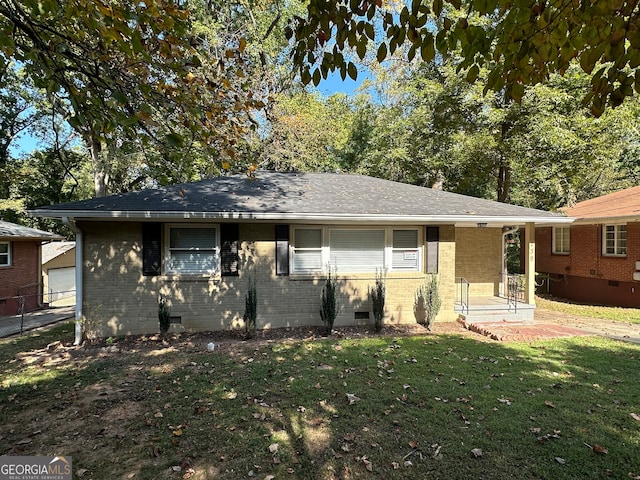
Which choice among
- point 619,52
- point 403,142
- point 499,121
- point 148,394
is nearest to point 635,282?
point 499,121

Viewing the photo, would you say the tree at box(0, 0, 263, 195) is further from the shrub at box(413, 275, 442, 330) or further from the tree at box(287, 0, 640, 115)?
the shrub at box(413, 275, 442, 330)

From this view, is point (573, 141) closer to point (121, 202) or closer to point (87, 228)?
point (121, 202)

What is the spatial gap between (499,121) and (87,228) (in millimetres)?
14952

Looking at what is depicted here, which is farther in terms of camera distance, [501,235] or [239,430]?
[501,235]

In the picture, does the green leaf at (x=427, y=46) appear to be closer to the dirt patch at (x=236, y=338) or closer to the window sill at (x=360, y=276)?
the dirt patch at (x=236, y=338)

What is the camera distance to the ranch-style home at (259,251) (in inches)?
319

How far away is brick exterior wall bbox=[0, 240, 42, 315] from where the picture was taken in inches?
591

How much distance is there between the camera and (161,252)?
834 centimetres

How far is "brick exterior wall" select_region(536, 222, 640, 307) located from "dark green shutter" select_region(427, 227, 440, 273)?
7.85 m

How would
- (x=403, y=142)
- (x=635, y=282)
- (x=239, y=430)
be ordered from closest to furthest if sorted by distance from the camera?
(x=239, y=430) < (x=635, y=282) < (x=403, y=142)

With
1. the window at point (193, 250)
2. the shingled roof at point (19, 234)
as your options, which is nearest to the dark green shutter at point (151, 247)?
the window at point (193, 250)

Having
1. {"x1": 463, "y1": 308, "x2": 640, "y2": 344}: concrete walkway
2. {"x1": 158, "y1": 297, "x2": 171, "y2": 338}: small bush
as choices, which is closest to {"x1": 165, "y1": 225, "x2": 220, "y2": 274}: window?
{"x1": 158, "y1": 297, "x2": 171, "y2": 338}: small bush

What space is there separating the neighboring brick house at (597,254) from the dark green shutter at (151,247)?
46.8ft

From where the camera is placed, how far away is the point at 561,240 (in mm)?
15250
